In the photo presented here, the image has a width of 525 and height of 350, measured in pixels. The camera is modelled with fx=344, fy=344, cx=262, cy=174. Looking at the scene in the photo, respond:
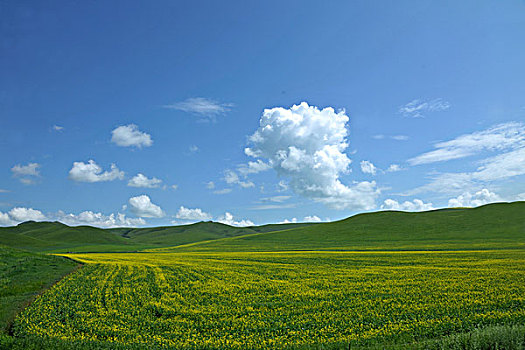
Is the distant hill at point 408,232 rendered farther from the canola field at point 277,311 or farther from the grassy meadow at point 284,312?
the canola field at point 277,311

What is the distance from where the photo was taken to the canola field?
14.6m

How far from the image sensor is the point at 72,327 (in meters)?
16.7

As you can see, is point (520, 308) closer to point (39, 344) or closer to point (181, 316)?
point (181, 316)

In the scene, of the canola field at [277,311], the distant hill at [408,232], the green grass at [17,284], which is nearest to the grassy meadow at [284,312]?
the canola field at [277,311]

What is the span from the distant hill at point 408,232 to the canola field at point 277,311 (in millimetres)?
50052

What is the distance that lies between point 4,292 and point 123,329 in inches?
664

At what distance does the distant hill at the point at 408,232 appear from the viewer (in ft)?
269

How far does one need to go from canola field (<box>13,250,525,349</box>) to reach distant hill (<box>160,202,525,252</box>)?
50052 mm

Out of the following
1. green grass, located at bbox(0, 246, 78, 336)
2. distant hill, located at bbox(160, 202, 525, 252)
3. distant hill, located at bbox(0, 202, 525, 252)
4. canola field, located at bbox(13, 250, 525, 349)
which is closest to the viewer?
canola field, located at bbox(13, 250, 525, 349)

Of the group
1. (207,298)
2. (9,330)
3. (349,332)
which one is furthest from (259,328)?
(9,330)

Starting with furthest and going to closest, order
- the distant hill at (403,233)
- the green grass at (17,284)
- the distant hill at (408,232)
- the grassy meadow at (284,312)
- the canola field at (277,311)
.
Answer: the distant hill at (408,232)
the distant hill at (403,233)
the green grass at (17,284)
the canola field at (277,311)
the grassy meadow at (284,312)

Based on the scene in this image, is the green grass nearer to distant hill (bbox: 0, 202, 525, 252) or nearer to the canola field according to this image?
the canola field

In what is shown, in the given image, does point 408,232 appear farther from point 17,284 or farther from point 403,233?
point 17,284

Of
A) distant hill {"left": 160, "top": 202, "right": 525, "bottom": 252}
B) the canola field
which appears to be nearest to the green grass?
the canola field
